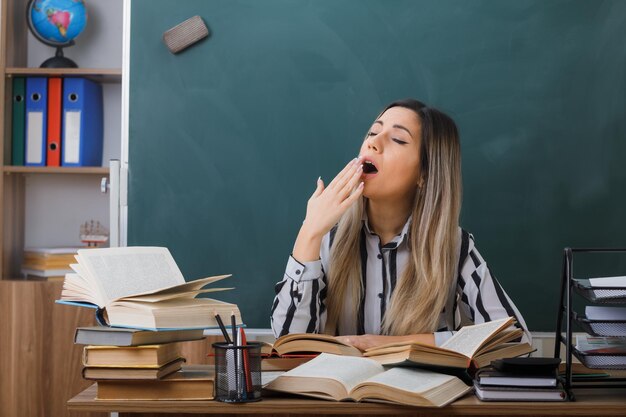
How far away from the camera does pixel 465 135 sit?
264cm

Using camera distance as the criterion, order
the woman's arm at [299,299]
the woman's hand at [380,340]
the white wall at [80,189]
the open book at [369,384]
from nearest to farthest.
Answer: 1. the open book at [369,384]
2. the woman's hand at [380,340]
3. the woman's arm at [299,299]
4. the white wall at [80,189]

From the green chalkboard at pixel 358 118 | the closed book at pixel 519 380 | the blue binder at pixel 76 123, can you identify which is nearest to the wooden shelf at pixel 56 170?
the blue binder at pixel 76 123

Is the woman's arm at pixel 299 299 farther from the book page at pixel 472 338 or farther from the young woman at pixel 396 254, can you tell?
the book page at pixel 472 338

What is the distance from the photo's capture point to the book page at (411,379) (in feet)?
4.16

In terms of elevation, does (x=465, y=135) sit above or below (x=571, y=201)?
above

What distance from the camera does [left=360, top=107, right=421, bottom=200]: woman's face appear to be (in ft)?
6.76

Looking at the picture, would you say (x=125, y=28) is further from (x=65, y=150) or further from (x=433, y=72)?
(x=433, y=72)

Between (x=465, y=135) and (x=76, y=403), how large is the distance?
171 centimetres

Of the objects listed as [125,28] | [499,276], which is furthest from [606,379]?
[125,28]

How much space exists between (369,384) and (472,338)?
1.06 feet

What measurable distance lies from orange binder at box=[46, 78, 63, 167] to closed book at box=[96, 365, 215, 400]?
2.18 m

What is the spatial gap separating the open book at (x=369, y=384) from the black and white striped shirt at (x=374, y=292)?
1.93ft

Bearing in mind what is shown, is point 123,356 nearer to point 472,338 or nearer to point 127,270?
point 127,270

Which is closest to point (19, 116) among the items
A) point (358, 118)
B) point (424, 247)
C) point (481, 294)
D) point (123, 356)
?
point (358, 118)
